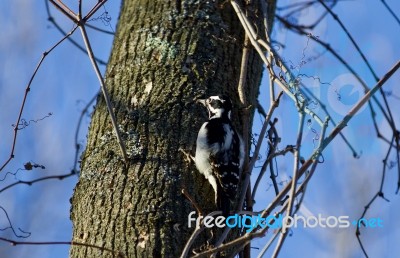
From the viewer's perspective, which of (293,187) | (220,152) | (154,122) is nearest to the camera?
(293,187)

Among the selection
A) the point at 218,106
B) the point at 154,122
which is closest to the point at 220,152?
the point at 218,106

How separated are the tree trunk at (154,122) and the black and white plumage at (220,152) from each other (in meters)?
0.05

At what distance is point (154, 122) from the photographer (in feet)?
10.8

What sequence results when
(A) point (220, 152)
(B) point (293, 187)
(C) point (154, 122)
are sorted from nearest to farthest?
(B) point (293, 187), (C) point (154, 122), (A) point (220, 152)

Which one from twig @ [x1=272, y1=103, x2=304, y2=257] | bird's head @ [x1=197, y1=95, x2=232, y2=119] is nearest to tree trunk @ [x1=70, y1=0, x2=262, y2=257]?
bird's head @ [x1=197, y1=95, x2=232, y2=119]

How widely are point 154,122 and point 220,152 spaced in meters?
0.56

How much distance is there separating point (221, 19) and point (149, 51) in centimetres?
46

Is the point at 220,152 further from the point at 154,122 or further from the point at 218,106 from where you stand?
the point at 154,122

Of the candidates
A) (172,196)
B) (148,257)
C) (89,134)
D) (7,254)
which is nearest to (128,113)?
(89,134)

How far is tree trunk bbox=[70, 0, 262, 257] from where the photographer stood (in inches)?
118

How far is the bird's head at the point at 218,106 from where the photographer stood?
10.5ft

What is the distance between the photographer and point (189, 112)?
334 centimetres

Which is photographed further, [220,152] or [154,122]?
[220,152]

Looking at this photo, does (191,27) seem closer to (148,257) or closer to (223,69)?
(223,69)
